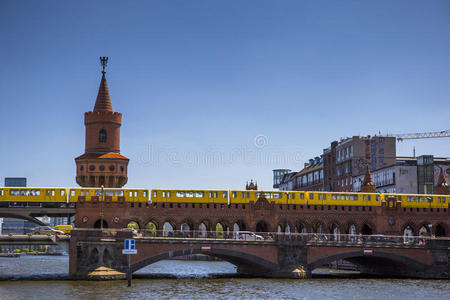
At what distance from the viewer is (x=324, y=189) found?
5837 inches

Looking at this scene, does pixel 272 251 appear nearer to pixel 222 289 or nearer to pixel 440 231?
pixel 222 289

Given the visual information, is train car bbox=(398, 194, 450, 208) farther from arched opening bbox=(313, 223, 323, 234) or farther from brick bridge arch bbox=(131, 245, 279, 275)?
brick bridge arch bbox=(131, 245, 279, 275)

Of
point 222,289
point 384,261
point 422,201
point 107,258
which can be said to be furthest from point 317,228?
point 107,258

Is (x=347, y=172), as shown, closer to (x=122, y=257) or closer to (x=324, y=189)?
(x=324, y=189)

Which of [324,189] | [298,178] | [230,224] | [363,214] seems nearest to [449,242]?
[363,214]

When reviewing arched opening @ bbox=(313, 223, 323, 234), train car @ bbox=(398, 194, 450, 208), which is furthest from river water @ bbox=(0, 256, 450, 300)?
arched opening @ bbox=(313, 223, 323, 234)

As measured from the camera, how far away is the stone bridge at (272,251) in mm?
71062

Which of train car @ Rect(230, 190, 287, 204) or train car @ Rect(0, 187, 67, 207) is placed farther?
train car @ Rect(230, 190, 287, 204)

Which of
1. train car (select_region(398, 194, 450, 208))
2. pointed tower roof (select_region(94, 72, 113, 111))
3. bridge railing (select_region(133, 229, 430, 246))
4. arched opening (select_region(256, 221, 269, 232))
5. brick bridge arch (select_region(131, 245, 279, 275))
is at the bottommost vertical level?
brick bridge arch (select_region(131, 245, 279, 275))

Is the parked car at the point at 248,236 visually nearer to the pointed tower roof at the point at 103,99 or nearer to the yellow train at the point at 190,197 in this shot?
the yellow train at the point at 190,197

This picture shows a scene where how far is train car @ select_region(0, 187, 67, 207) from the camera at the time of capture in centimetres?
8400

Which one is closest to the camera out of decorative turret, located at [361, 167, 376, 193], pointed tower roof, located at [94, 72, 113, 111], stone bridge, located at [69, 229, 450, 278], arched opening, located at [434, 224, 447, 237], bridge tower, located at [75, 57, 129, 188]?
stone bridge, located at [69, 229, 450, 278]

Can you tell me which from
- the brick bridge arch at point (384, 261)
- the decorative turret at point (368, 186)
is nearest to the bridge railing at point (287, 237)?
the brick bridge arch at point (384, 261)

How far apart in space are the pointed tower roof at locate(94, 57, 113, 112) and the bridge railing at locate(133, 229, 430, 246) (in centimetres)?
2985
